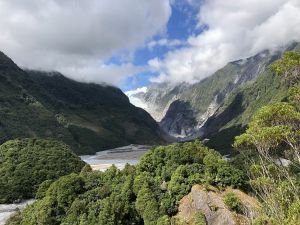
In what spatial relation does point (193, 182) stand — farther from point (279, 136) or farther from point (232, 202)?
point (279, 136)

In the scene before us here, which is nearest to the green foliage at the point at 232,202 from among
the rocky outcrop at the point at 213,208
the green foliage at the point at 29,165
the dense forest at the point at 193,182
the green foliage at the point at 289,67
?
the dense forest at the point at 193,182

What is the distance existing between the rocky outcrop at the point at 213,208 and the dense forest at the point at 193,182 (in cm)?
53

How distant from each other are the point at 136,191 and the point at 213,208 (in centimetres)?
1307

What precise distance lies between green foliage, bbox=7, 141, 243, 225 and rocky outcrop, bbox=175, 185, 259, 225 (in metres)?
1.15

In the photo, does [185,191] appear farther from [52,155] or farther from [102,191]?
[52,155]

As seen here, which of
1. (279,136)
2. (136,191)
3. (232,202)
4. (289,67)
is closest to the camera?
(279,136)

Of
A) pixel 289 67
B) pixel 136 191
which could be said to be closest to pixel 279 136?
pixel 289 67

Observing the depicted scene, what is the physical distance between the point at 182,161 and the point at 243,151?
48.1 ft

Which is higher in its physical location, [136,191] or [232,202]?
[136,191]

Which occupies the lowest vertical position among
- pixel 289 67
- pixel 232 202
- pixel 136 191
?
pixel 232 202

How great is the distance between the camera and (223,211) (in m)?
52.5

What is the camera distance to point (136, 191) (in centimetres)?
6272

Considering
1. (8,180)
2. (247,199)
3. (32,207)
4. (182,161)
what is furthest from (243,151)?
(8,180)

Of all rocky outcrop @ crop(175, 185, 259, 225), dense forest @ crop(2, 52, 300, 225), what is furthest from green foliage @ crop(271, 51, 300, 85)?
rocky outcrop @ crop(175, 185, 259, 225)
